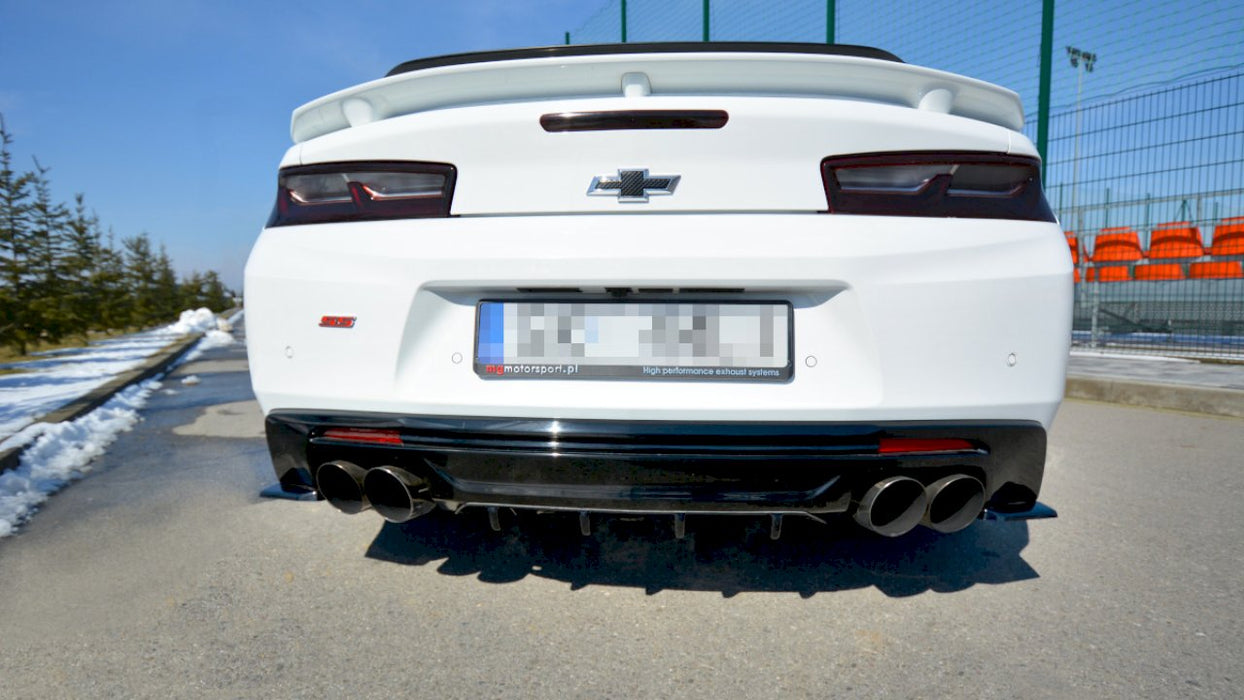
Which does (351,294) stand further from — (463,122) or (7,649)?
(7,649)

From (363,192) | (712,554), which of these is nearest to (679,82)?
(363,192)

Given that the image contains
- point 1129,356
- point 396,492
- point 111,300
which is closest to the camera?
point 396,492

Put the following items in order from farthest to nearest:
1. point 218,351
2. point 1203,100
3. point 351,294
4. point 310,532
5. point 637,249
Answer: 1. point 218,351
2. point 1203,100
3. point 310,532
4. point 351,294
5. point 637,249

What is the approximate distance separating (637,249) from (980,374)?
0.85 metres

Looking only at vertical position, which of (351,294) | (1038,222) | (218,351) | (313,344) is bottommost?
(218,351)

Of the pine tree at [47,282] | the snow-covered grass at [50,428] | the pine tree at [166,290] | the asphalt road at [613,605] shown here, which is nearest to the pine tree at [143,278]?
the pine tree at [166,290]

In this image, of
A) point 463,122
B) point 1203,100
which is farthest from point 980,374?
point 1203,100

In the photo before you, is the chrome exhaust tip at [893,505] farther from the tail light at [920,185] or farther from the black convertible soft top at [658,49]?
the black convertible soft top at [658,49]

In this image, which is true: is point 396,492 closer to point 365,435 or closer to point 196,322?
point 365,435

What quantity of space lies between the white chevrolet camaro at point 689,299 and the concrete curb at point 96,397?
250 centimetres

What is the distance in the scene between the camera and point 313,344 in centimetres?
182

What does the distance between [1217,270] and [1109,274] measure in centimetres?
127

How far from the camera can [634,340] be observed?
68.1 inches

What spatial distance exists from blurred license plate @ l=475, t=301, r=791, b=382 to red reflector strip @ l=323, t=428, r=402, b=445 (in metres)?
0.27
